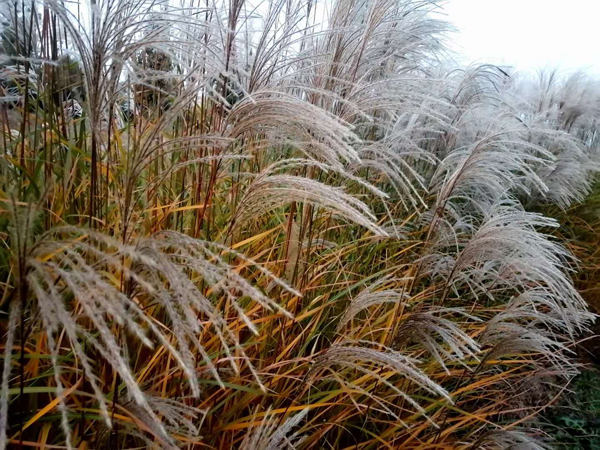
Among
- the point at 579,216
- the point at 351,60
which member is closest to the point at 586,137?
the point at 579,216

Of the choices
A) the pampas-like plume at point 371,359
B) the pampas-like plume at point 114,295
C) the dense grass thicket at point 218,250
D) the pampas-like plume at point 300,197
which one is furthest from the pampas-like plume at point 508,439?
the pampas-like plume at point 114,295

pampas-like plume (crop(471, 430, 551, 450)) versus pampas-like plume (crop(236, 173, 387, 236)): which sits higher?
pampas-like plume (crop(236, 173, 387, 236))

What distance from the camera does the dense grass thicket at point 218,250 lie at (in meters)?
0.94

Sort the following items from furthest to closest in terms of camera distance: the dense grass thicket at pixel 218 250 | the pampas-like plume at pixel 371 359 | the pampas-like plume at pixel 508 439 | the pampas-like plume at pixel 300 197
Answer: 1. the pampas-like plume at pixel 508 439
2. the pampas-like plume at pixel 371 359
3. the pampas-like plume at pixel 300 197
4. the dense grass thicket at pixel 218 250

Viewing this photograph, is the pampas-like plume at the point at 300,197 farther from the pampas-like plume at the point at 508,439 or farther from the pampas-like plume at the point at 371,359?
the pampas-like plume at the point at 508,439

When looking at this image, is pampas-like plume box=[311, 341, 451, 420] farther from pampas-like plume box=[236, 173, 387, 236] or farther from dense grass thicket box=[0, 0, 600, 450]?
pampas-like plume box=[236, 173, 387, 236]

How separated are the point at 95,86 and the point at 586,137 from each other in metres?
7.58

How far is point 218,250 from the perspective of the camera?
1699 mm

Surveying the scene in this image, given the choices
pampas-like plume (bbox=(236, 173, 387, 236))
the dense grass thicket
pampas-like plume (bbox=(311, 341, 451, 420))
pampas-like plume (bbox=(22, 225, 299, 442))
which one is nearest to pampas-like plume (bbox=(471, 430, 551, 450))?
the dense grass thicket

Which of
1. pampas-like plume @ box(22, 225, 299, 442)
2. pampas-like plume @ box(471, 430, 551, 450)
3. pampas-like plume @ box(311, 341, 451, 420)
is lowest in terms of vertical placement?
pampas-like plume @ box(471, 430, 551, 450)

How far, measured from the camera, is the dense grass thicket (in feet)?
3.08

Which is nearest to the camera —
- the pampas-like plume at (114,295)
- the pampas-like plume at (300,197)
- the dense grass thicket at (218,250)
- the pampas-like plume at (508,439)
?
the pampas-like plume at (114,295)

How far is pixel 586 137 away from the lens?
23.8ft

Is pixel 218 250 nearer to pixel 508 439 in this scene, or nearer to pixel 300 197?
pixel 300 197
